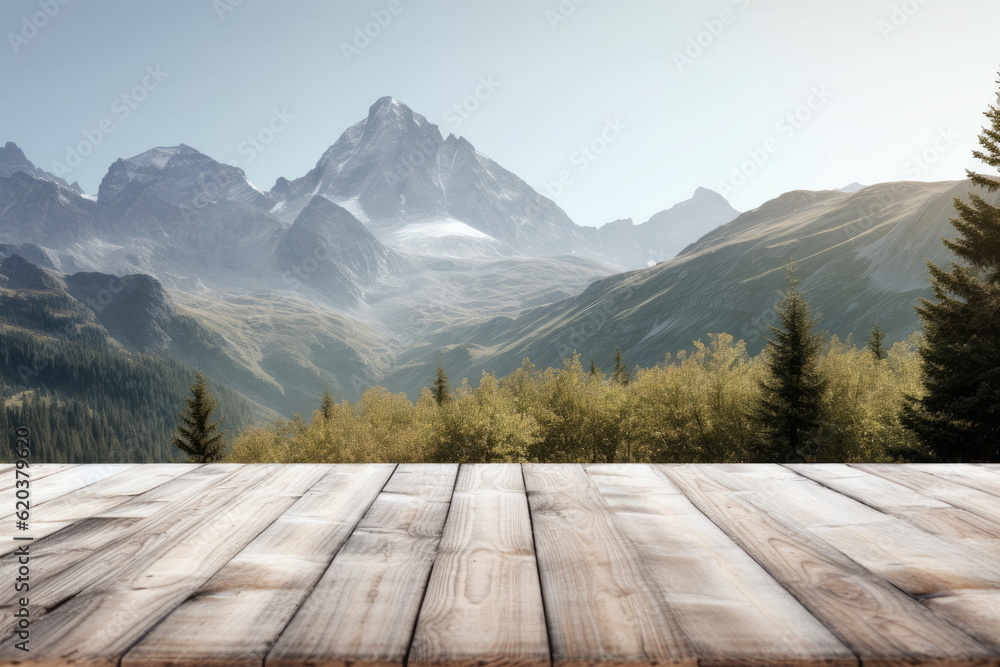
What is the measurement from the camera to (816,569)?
2150mm

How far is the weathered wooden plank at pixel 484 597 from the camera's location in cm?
155

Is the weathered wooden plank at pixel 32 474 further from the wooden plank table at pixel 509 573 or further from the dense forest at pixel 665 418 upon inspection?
the dense forest at pixel 665 418

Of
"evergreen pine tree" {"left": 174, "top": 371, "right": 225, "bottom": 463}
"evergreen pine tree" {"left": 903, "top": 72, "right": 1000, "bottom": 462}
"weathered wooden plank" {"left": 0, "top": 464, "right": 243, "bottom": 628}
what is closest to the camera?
"weathered wooden plank" {"left": 0, "top": 464, "right": 243, "bottom": 628}

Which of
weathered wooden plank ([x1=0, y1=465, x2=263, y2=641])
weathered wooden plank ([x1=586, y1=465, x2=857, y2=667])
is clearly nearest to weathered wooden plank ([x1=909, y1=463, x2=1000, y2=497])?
weathered wooden plank ([x1=586, y1=465, x2=857, y2=667])

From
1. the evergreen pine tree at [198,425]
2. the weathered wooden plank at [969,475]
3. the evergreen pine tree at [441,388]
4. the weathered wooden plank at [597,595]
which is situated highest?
the weathered wooden plank at [969,475]

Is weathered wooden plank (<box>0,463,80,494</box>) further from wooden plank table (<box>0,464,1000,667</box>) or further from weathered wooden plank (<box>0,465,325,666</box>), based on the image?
weathered wooden plank (<box>0,465,325,666</box>)

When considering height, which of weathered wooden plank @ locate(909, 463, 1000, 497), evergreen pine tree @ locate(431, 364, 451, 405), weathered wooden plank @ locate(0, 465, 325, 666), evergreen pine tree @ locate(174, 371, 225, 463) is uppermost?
weathered wooden plank @ locate(909, 463, 1000, 497)

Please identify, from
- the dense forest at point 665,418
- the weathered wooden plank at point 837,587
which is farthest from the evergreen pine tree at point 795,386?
the weathered wooden plank at point 837,587

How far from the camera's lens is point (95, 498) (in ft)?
10.8

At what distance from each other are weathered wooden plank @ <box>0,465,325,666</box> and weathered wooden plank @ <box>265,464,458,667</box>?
493 mm

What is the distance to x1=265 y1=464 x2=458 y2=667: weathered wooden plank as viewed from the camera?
5.11 feet

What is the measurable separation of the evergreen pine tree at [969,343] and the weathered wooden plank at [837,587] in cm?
2644

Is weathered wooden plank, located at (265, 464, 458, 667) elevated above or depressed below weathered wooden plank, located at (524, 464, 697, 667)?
below

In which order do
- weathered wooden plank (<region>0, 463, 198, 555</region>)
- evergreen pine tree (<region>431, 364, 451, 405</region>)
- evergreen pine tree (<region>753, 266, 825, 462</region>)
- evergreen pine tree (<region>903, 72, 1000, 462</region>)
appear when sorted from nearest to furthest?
weathered wooden plank (<region>0, 463, 198, 555</region>)
evergreen pine tree (<region>903, 72, 1000, 462</region>)
evergreen pine tree (<region>753, 266, 825, 462</region>)
evergreen pine tree (<region>431, 364, 451, 405</region>)
